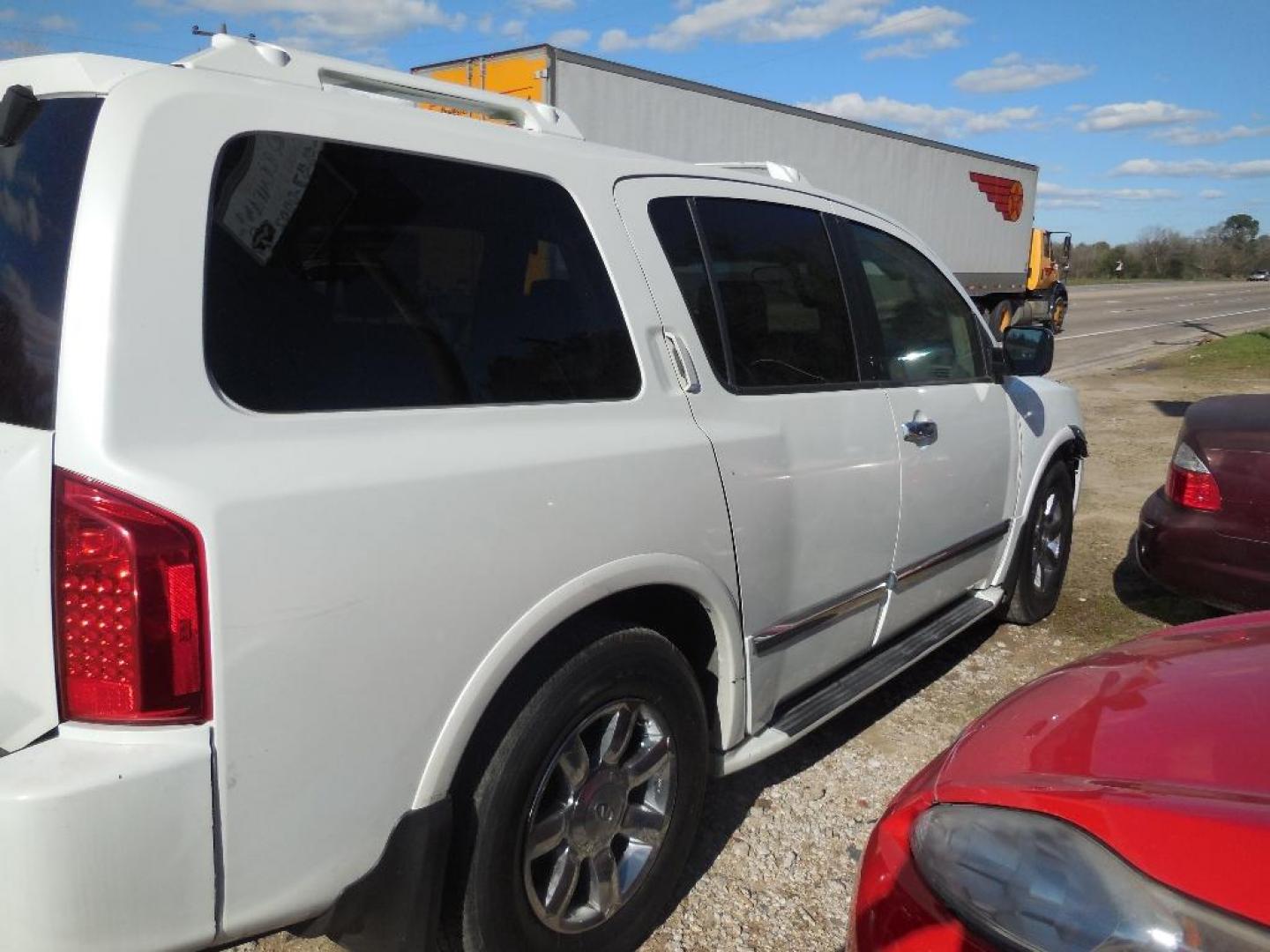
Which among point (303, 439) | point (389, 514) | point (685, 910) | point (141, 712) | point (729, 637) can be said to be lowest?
point (685, 910)

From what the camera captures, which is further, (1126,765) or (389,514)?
(389,514)

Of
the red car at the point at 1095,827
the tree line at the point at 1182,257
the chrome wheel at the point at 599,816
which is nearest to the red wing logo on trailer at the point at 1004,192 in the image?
the chrome wheel at the point at 599,816

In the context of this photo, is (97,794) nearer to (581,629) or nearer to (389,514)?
(389,514)

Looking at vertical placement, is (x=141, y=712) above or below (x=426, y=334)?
below

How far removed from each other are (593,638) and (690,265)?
1.05 m

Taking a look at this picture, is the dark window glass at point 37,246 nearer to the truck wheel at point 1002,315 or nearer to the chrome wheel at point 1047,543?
the chrome wheel at point 1047,543

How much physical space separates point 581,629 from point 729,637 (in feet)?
1.75

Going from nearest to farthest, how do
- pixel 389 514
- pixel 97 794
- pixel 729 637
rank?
pixel 97 794, pixel 389 514, pixel 729 637

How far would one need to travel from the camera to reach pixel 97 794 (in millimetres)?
1542

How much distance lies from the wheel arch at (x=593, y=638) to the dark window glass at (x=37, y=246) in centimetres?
87

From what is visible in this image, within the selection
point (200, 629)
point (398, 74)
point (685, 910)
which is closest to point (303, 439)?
point (200, 629)

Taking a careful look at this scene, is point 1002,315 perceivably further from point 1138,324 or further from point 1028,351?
point 1028,351

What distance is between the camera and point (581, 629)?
2273mm

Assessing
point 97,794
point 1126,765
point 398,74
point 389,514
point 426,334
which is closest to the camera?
point 97,794
